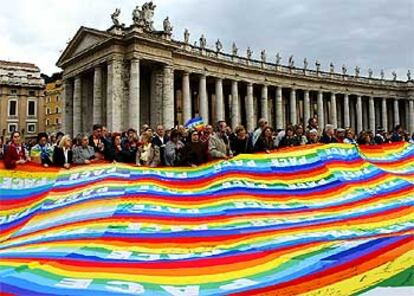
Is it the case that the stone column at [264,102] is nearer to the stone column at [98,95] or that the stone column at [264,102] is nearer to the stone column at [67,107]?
the stone column at [98,95]

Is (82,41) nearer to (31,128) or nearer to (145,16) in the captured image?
(145,16)

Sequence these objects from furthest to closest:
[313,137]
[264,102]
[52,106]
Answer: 1. [52,106]
2. [264,102]
3. [313,137]

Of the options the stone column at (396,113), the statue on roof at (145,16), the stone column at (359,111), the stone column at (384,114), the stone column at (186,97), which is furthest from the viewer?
the stone column at (396,113)

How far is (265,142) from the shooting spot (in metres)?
11.8

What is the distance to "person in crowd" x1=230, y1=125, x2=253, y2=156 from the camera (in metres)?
11.8

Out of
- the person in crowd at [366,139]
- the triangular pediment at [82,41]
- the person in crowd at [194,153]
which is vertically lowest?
the person in crowd at [194,153]

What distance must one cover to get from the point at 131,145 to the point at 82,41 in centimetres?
4216

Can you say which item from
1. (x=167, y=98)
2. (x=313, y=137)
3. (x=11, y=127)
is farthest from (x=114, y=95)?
(x=11, y=127)

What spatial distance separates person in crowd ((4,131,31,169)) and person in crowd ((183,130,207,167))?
3.46 meters

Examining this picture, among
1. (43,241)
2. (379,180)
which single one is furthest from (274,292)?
(379,180)

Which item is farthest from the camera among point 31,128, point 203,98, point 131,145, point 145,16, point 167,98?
point 31,128

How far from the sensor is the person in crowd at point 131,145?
36.5 ft

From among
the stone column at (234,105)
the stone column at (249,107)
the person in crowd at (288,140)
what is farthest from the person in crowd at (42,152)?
the stone column at (249,107)

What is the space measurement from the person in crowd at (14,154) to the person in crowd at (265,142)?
5333 millimetres
